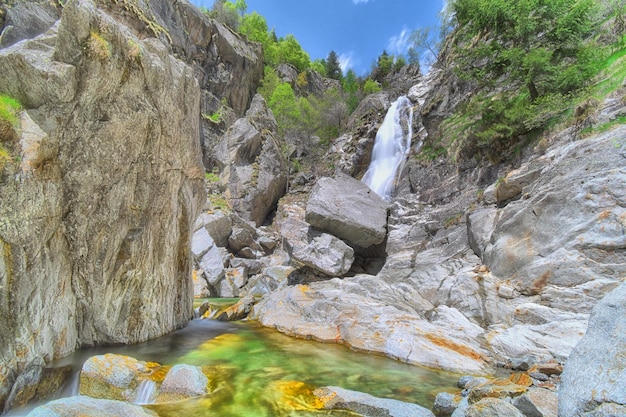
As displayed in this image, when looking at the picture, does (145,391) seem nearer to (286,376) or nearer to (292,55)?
(286,376)

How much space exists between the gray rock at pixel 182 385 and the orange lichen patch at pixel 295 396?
5.60 feet

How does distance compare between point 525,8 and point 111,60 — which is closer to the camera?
point 111,60

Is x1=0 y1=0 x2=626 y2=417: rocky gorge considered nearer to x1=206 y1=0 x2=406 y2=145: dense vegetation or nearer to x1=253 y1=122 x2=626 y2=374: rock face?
x1=253 y1=122 x2=626 y2=374: rock face

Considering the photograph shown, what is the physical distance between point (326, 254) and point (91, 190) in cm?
1295

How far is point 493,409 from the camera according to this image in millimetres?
Result: 5473

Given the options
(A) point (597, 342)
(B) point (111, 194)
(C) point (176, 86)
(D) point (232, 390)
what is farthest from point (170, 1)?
(A) point (597, 342)

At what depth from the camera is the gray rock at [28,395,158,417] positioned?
17.3ft

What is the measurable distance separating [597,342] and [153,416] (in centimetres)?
769

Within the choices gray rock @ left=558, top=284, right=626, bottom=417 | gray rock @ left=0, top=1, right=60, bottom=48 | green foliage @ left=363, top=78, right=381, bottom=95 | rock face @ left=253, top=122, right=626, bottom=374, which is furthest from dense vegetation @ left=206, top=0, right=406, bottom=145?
gray rock @ left=558, top=284, right=626, bottom=417

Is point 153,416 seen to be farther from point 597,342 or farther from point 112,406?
point 597,342

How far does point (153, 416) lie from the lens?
248 inches

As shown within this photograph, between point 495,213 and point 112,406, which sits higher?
point 495,213

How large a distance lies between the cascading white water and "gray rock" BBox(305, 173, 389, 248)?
6.19m

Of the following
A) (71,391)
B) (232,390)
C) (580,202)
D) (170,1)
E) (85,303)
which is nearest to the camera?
(71,391)
